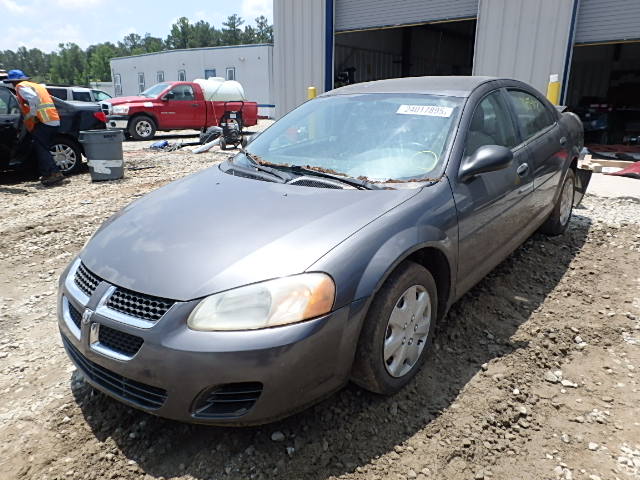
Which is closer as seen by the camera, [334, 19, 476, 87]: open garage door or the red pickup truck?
the red pickup truck

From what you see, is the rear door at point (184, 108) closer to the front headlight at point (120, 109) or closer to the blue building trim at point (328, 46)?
the front headlight at point (120, 109)

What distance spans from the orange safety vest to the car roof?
5.70 m

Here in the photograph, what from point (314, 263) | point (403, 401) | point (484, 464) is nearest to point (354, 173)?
point (314, 263)

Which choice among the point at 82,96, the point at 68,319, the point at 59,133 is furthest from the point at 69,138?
the point at 68,319

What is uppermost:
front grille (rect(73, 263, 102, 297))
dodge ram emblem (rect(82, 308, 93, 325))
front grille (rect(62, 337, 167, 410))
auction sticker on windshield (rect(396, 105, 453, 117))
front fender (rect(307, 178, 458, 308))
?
auction sticker on windshield (rect(396, 105, 453, 117))

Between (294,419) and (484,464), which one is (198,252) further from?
(484,464)

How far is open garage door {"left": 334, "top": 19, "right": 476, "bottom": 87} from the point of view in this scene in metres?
14.5

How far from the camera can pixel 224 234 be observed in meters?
2.17

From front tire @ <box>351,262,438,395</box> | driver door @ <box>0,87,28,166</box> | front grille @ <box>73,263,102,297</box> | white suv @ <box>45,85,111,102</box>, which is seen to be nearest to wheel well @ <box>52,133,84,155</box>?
driver door @ <box>0,87,28,166</box>

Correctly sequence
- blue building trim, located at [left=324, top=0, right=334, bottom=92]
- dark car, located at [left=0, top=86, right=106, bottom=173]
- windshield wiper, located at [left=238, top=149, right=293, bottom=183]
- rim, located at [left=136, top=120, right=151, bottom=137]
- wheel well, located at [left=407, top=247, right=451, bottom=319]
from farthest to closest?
rim, located at [left=136, top=120, right=151, bottom=137]
blue building trim, located at [left=324, top=0, right=334, bottom=92]
dark car, located at [left=0, top=86, right=106, bottom=173]
windshield wiper, located at [left=238, top=149, right=293, bottom=183]
wheel well, located at [left=407, top=247, right=451, bottom=319]

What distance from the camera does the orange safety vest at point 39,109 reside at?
23.7 feet

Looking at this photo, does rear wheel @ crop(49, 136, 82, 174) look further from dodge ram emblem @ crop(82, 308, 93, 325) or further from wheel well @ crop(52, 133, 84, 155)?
dodge ram emblem @ crop(82, 308, 93, 325)

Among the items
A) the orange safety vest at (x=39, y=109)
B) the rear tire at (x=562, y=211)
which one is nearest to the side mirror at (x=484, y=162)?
the rear tire at (x=562, y=211)

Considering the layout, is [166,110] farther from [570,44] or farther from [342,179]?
[342,179]
